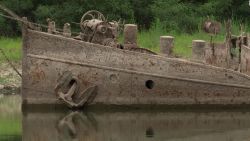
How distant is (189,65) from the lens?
21047 mm

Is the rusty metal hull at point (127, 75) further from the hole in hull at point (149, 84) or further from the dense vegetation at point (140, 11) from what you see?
the dense vegetation at point (140, 11)

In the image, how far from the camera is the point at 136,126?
19.3m

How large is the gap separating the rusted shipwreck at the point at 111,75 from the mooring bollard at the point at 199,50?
110cm

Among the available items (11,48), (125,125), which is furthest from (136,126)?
(11,48)

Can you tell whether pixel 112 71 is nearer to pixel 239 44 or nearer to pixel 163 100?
pixel 163 100

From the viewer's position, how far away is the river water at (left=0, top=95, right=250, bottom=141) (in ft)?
59.7

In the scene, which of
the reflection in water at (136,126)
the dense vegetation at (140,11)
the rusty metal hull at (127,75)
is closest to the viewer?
the reflection in water at (136,126)

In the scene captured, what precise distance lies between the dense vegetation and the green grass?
5.77 feet

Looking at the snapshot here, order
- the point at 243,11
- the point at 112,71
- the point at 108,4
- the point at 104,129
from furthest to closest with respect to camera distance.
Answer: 1. the point at 243,11
2. the point at 108,4
3. the point at 112,71
4. the point at 104,129

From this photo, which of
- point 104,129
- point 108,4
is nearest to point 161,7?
point 108,4

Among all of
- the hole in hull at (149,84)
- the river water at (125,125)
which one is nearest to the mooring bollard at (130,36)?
the hole in hull at (149,84)

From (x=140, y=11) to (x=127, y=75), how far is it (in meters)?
12.5

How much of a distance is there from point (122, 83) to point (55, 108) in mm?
1702

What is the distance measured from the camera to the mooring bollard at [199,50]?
878 inches
